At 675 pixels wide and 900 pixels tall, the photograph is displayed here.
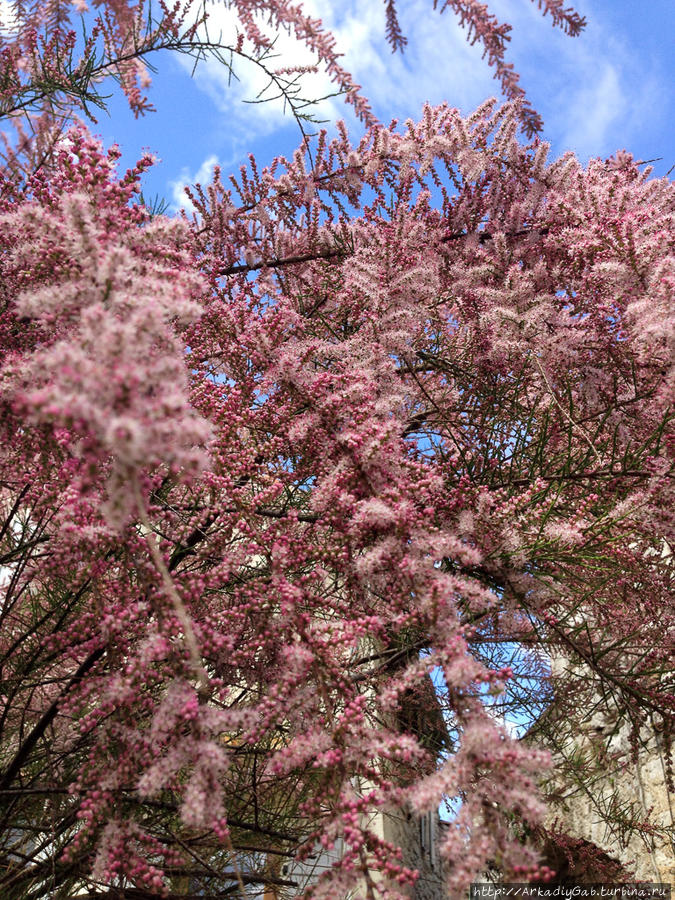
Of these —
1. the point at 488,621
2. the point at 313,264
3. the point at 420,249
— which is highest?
the point at 313,264

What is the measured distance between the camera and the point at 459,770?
5.33 feet

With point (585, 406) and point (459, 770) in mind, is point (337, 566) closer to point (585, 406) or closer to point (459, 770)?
point (459, 770)

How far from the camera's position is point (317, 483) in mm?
2879

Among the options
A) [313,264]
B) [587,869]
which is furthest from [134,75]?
[587,869]

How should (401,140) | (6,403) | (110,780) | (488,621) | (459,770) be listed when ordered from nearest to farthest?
(459,770) → (110,780) → (6,403) → (488,621) → (401,140)

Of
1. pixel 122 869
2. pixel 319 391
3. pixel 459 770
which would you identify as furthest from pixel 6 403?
pixel 459 770

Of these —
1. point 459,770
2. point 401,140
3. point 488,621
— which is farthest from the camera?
point 401,140

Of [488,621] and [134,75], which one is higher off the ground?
[134,75]

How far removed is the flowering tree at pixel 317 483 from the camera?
162 centimetres

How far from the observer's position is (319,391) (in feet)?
9.38

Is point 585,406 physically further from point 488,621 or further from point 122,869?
point 122,869

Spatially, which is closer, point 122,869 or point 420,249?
point 122,869

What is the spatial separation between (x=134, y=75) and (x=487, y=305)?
2.62 metres

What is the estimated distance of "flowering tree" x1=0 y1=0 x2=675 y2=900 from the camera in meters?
1.62
